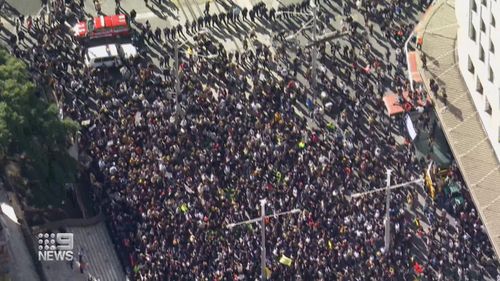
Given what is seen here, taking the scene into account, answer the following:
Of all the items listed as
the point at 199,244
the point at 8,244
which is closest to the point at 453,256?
the point at 199,244

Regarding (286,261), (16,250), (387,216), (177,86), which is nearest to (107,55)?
(177,86)

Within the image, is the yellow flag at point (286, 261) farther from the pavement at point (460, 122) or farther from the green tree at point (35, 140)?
the green tree at point (35, 140)

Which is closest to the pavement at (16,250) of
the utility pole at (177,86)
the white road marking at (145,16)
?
the utility pole at (177,86)

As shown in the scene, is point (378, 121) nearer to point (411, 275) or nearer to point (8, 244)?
point (411, 275)

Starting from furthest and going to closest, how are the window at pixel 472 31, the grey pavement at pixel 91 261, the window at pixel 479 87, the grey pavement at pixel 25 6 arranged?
the grey pavement at pixel 25 6
the window at pixel 479 87
the window at pixel 472 31
the grey pavement at pixel 91 261

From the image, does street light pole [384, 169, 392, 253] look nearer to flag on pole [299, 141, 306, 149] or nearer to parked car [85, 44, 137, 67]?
flag on pole [299, 141, 306, 149]

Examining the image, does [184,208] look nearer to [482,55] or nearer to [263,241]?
[263,241]

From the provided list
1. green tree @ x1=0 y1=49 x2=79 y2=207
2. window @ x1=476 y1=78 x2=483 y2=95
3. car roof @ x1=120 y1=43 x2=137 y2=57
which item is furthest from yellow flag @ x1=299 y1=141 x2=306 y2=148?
car roof @ x1=120 y1=43 x2=137 y2=57
